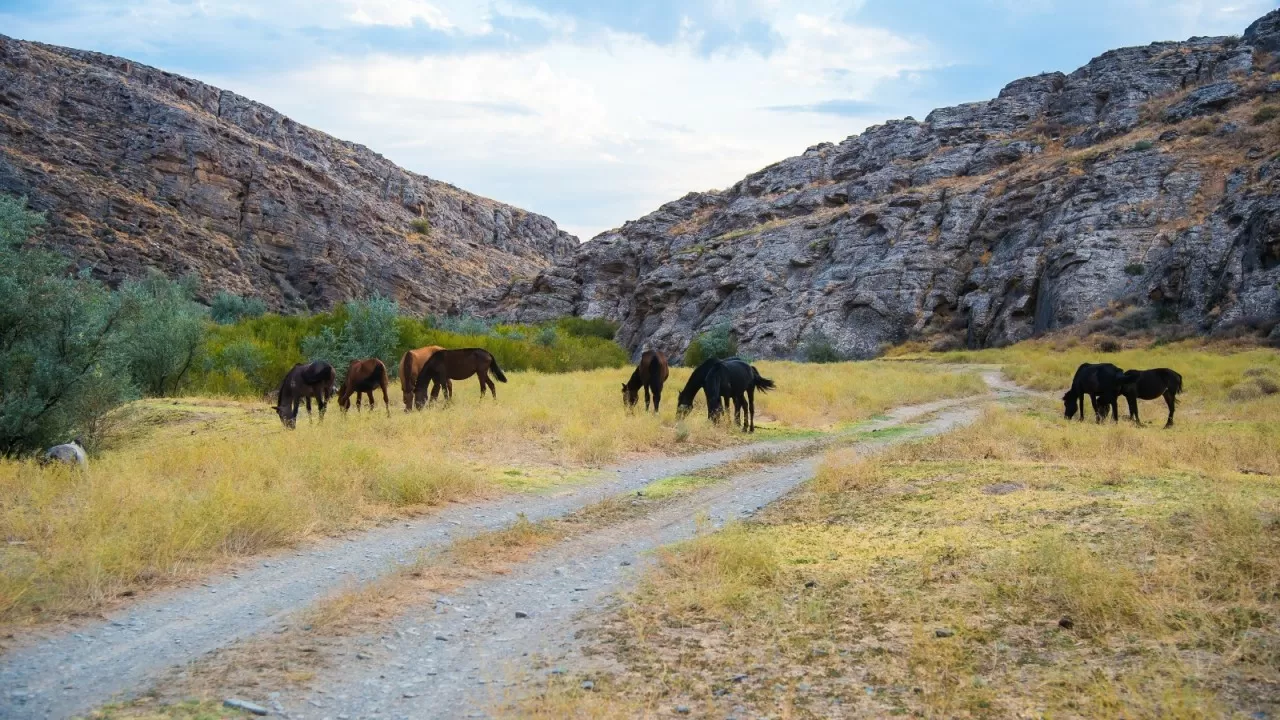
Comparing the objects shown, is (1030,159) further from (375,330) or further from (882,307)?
(375,330)

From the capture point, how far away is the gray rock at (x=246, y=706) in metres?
4.10

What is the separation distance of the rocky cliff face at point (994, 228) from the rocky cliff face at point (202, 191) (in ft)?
57.2

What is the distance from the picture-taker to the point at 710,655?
485 cm

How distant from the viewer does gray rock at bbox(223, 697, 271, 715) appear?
4.10m

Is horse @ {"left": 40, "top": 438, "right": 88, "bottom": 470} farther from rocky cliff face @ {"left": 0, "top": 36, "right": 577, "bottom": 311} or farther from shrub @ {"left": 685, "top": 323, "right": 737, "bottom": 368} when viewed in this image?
rocky cliff face @ {"left": 0, "top": 36, "right": 577, "bottom": 311}

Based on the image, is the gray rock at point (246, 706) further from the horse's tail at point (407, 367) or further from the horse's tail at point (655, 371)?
the horse's tail at point (407, 367)

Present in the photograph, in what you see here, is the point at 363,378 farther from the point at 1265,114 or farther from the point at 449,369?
the point at 1265,114

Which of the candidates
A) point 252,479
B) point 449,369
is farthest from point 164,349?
point 252,479

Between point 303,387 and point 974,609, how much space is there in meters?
14.1

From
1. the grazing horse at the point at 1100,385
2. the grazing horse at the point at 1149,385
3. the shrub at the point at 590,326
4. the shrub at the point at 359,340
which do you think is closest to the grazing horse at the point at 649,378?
the grazing horse at the point at 1100,385

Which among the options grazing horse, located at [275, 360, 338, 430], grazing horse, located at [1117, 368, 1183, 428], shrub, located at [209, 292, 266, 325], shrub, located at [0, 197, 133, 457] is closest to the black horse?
grazing horse, located at [275, 360, 338, 430]

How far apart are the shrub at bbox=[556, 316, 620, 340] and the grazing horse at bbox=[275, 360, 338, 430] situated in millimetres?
53680

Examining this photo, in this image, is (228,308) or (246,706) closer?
(246,706)

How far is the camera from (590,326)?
7456 centimetres
